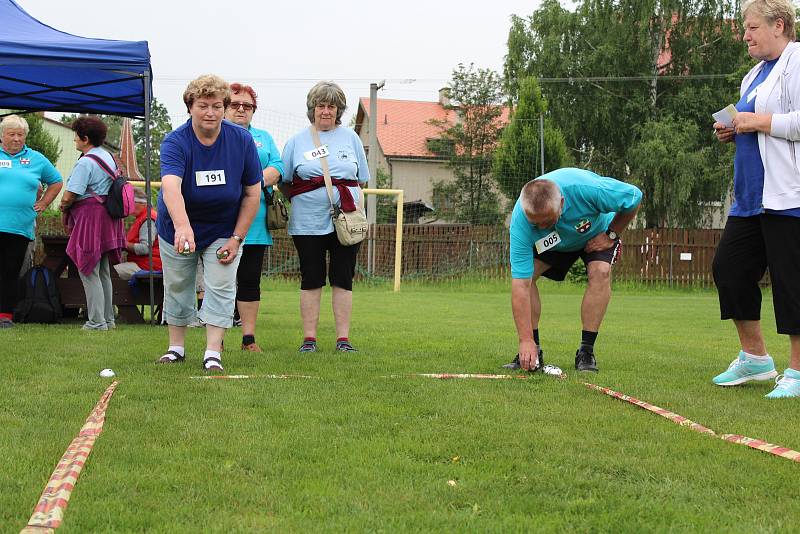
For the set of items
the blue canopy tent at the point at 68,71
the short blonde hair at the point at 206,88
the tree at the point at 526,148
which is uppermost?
the tree at the point at 526,148

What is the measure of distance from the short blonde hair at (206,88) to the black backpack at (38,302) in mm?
4204

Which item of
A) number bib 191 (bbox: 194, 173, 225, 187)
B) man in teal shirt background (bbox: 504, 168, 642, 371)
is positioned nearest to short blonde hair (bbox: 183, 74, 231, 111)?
number bib 191 (bbox: 194, 173, 225, 187)

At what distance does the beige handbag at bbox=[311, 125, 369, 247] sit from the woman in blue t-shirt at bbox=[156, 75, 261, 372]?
0.88 meters

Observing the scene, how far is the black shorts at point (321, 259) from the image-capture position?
21.8 feet

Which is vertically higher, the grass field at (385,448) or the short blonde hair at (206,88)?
the short blonde hair at (206,88)

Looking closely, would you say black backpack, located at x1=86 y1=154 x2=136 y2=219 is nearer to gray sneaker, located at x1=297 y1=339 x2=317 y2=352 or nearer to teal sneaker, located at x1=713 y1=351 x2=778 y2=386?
gray sneaker, located at x1=297 y1=339 x2=317 y2=352

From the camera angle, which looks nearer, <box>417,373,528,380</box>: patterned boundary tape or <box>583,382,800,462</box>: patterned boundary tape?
<box>583,382,800,462</box>: patterned boundary tape

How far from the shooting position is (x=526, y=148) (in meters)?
30.4

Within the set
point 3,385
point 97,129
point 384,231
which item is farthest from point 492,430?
point 384,231

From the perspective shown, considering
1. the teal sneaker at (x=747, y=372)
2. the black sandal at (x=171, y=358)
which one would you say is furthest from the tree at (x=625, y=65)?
the black sandal at (x=171, y=358)

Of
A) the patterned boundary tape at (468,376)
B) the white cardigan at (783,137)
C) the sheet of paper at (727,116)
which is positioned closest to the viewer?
the white cardigan at (783,137)

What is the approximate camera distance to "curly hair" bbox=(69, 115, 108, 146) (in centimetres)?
855

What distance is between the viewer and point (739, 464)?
321 cm

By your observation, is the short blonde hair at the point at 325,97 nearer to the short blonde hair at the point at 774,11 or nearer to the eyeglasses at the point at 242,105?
the eyeglasses at the point at 242,105
